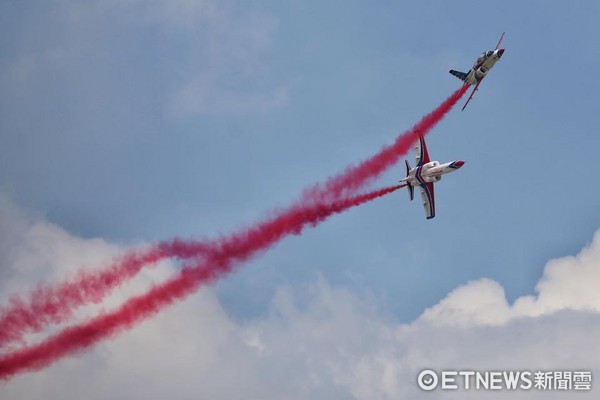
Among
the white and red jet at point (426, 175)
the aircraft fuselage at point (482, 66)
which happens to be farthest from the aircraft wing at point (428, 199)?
the aircraft fuselage at point (482, 66)

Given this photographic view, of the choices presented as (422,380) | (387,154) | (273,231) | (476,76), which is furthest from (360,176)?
(422,380)

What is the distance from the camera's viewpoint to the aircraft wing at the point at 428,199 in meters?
106

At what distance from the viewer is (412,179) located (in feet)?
343

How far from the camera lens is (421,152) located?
107812 millimetres

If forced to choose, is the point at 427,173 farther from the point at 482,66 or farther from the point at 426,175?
the point at 482,66

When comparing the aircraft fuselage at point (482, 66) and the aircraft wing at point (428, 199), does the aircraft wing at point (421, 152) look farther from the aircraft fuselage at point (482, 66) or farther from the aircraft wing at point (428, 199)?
the aircraft fuselage at point (482, 66)

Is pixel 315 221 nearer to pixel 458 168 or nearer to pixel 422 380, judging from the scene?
pixel 458 168

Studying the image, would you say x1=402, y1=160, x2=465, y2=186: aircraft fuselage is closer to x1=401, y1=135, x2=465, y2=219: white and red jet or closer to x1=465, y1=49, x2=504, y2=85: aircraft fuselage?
x1=401, y1=135, x2=465, y2=219: white and red jet

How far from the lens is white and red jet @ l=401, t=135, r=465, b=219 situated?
103 meters

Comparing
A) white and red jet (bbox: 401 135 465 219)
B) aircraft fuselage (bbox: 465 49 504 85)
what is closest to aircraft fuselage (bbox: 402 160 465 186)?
white and red jet (bbox: 401 135 465 219)

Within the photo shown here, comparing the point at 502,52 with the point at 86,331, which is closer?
the point at 86,331

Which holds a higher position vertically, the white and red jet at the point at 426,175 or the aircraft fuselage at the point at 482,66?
the aircraft fuselage at the point at 482,66

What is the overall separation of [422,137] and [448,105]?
185 inches

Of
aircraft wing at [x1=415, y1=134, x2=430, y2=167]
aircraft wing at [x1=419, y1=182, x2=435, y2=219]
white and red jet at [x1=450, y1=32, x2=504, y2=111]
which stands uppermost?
white and red jet at [x1=450, y1=32, x2=504, y2=111]
